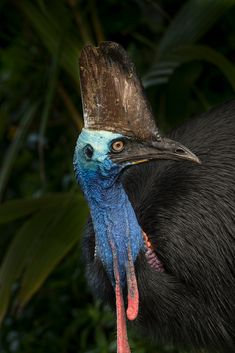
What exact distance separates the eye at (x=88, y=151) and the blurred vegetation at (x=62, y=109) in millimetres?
925

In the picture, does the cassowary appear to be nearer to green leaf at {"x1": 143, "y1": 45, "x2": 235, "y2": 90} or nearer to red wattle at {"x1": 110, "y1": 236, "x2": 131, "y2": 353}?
red wattle at {"x1": 110, "y1": 236, "x2": 131, "y2": 353}

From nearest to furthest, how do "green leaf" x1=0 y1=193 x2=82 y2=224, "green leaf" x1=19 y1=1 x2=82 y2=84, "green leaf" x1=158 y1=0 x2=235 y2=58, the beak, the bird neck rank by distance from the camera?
the beak
the bird neck
"green leaf" x1=158 y1=0 x2=235 y2=58
"green leaf" x1=0 y1=193 x2=82 y2=224
"green leaf" x1=19 y1=1 x2=82 y2=84

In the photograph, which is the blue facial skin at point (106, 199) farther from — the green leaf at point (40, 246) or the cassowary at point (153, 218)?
the green leaf at point (40, 246)

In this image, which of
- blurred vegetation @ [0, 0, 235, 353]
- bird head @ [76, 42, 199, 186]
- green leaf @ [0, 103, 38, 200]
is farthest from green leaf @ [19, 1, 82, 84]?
bird head @ [76, 42, 199, 186]

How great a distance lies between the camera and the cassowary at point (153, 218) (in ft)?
8.44

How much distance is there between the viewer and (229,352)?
112 inches

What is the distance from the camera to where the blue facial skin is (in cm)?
257

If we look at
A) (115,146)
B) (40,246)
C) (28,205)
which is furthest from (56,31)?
(115,146)

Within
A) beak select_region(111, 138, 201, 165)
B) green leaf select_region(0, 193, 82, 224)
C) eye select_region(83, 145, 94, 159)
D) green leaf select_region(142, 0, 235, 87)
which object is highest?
green leaf select_region(142, 0, 235, 87)

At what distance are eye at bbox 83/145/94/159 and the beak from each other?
1.9 inches

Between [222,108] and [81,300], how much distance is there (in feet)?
5.16

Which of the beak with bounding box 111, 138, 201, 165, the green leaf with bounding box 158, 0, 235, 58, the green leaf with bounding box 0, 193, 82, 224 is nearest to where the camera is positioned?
the beak with bounding box 111, 138, 201, 165

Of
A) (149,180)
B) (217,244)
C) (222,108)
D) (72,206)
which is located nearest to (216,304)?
(217,244)

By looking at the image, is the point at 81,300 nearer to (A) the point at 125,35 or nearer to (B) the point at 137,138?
(A) the point at 125,35
